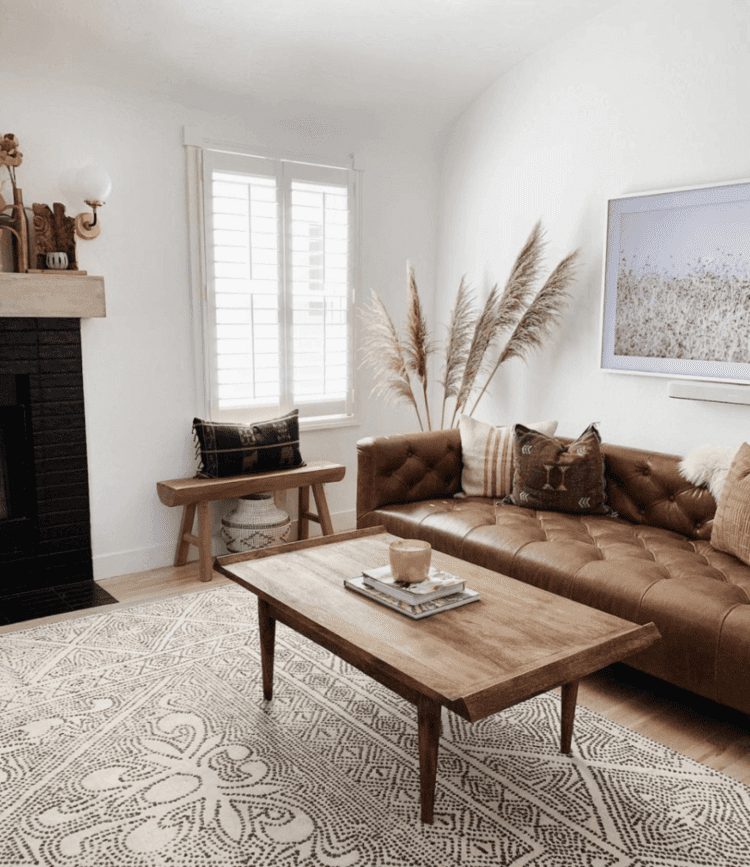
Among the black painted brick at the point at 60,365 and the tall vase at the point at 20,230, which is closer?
the tall vase at the point at 20,230

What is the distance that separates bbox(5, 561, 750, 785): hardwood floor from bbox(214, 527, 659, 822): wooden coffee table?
375mm

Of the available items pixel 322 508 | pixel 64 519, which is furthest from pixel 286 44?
pixel 64 519

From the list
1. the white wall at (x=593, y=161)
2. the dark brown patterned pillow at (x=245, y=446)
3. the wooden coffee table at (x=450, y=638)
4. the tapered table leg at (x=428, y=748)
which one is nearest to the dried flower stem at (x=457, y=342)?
the white wall at (x=593, y=161)

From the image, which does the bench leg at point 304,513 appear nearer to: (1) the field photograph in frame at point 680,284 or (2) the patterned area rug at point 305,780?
(2) the patterned area rug at point 305,780

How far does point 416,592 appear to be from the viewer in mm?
2182

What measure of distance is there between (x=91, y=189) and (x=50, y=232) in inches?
10.5

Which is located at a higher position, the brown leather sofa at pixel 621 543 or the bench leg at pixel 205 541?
the brown leather sofa at pixel 621 543

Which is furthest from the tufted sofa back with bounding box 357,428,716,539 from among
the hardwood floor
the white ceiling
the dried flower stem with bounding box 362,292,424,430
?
the white ceiling

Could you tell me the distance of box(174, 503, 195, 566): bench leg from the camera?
3.93 meters

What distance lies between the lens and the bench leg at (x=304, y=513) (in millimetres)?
4289

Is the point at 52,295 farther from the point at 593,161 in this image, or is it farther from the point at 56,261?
the point at 593,161

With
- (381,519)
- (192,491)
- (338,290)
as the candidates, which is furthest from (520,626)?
(338,290)

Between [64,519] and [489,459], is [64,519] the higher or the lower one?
the lower one

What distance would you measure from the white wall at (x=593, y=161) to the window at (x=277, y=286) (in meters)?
0.80
